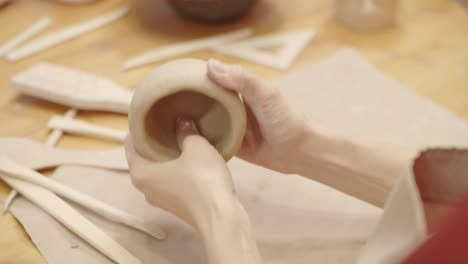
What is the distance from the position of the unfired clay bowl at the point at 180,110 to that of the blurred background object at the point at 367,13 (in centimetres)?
46

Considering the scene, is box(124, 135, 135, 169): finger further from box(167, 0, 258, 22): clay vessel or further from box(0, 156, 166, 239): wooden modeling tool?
box(167, 0, 258, 22): clay vessel

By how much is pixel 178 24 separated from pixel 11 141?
38 centimetres

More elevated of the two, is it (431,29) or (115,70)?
(115,70)

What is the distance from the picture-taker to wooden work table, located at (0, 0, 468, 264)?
2.93 feet

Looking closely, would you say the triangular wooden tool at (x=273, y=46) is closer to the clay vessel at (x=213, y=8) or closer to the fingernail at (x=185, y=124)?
the clay vessel at (x=213, y=8)

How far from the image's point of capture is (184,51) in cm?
99

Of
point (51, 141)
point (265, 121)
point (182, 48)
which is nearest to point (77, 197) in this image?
point (51, 141)

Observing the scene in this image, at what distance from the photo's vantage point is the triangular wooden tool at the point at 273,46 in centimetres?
97

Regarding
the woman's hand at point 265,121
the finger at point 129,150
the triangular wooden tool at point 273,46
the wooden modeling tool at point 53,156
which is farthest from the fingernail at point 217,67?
the triangular wooden tool at point 273,46

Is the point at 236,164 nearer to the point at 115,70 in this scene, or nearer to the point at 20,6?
the point at 115,70

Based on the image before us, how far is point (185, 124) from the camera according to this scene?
68cm

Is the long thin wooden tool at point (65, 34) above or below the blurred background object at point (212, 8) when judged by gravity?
above

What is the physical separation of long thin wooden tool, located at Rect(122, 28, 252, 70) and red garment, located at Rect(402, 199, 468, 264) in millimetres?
678

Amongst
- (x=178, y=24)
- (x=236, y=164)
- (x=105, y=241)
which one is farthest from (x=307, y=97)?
(x=105, y=241)
